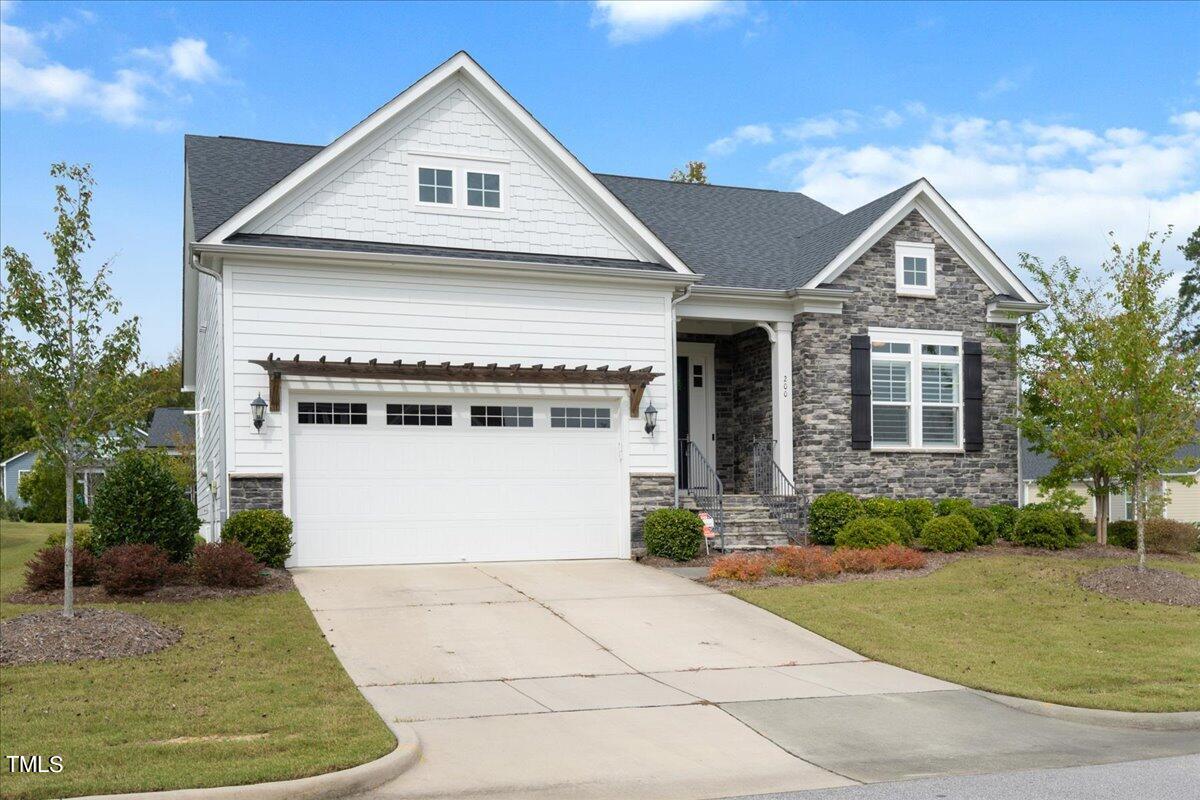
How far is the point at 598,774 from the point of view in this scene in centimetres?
730

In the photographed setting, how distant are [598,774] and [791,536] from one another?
12.1 meters

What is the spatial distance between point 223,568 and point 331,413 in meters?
3.17

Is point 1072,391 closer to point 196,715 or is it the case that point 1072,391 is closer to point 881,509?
point 881,509

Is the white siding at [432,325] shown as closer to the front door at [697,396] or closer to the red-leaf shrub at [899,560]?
the front door at [697,396]

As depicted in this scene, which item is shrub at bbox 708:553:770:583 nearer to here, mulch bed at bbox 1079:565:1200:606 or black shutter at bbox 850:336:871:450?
mulch bed at bbox 1079:565:1200:606

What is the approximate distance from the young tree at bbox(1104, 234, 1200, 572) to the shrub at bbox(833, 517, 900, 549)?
140 inches

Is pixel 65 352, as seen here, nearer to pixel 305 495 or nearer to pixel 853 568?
pixel 305 495

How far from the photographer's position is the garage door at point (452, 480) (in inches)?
639

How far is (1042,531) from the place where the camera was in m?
19.3

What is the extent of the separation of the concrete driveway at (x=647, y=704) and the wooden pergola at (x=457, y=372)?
10.5ft

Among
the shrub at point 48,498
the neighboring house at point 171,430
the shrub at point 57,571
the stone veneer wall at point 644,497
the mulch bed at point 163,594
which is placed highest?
the neighboring house at point 171,430

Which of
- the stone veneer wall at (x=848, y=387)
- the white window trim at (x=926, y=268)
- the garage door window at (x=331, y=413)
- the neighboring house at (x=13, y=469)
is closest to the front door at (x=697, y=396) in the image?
the stone veneer wall at (x=848, y=387)

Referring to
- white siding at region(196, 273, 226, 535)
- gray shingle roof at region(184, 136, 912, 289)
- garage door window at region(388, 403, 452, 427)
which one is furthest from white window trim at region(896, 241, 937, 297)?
white siding at region(196, 273, 226, 535)

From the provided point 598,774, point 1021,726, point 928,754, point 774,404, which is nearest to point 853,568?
point 774,404
